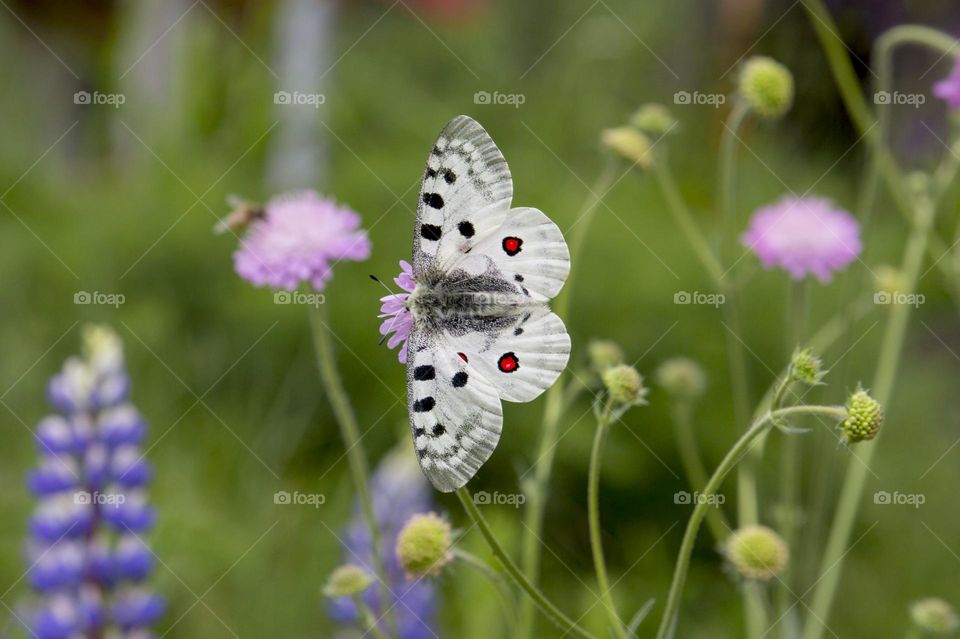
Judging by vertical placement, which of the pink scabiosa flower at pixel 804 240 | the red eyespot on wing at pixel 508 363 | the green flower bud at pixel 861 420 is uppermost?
the pink scabiosa flower at pixel 804 240

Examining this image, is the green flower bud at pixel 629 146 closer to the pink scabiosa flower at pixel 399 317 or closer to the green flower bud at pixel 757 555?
the pink scabiosa flower at pixel 399 317

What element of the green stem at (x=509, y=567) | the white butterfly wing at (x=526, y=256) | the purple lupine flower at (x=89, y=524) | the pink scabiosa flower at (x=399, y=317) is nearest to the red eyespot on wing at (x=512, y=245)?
the white butterfly wing at (x=526, y=256)

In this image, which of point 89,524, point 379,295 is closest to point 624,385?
point 89,524

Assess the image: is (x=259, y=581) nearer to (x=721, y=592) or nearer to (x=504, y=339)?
(x=721, y=592)

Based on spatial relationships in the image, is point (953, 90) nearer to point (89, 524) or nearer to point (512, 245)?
point (512, 245)

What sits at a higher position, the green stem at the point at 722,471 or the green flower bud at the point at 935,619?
the green stem at the point at 722,471

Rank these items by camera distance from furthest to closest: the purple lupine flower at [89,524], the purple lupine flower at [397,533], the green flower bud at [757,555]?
the purple lupine flower at [397,533]
the purple lupine flower at [89,524]
the green flower bud at [757,555]

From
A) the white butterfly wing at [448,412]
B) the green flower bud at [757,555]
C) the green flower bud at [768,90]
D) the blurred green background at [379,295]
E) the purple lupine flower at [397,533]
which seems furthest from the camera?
the blurred green background at [379,295]

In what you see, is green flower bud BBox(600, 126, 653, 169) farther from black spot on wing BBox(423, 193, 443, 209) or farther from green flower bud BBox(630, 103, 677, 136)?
black spot on wing BBox(423, 193, 443, 209)
